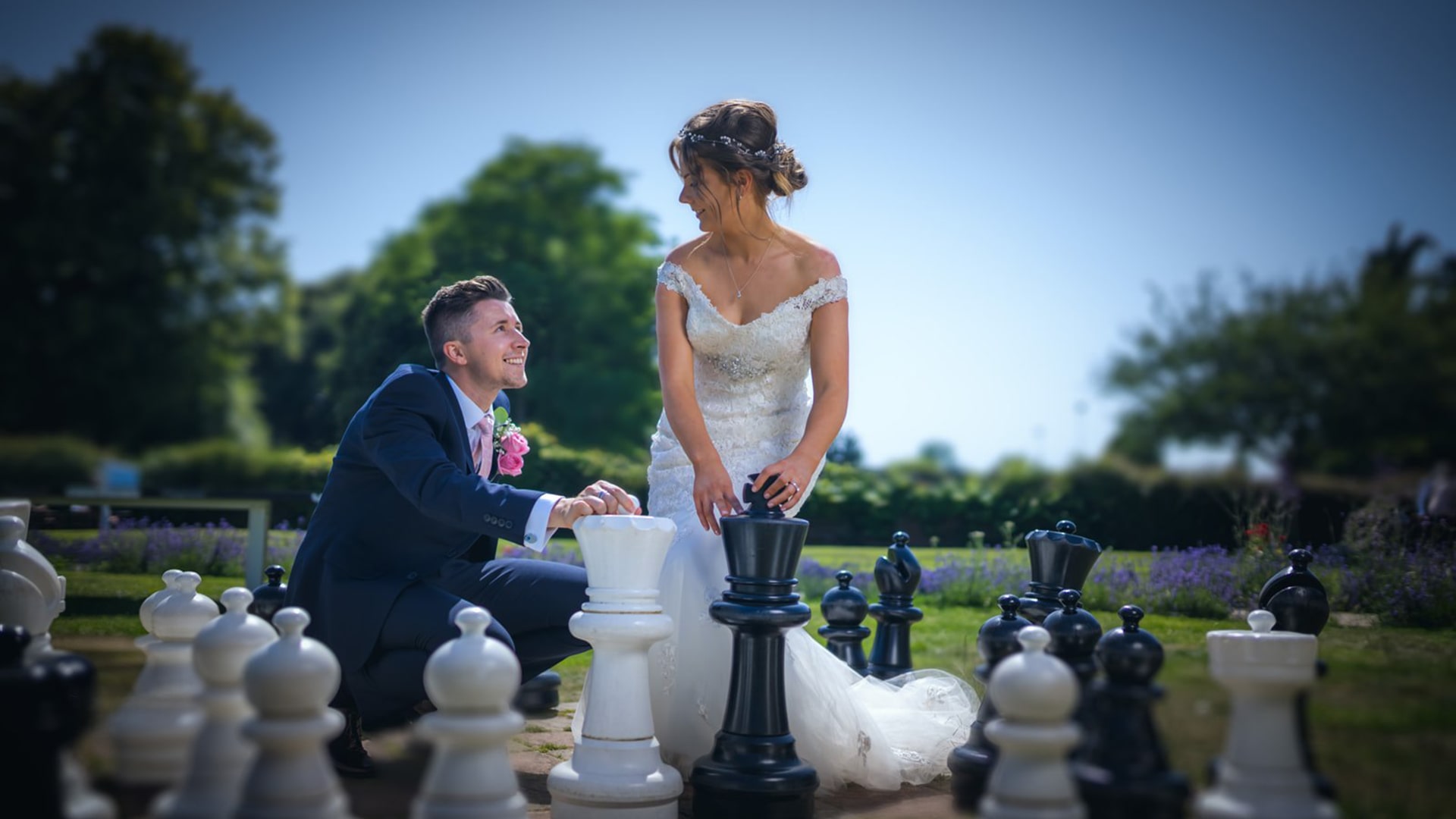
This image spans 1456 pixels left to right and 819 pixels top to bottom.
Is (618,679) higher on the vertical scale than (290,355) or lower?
lower

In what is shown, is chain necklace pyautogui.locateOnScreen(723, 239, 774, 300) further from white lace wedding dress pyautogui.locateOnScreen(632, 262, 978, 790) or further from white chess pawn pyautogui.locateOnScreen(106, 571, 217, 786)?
white chess pawn pyautogui.locateOnScreen(106, 571, 217, 786)

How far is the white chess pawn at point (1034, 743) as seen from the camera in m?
1.65

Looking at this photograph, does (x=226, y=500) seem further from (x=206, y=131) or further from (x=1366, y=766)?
(x=1366, y=766)

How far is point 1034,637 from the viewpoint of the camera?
6.14 feet

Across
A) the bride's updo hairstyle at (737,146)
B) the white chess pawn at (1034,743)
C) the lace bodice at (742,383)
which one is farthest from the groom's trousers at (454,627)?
the white chess pawn at (1034,743)

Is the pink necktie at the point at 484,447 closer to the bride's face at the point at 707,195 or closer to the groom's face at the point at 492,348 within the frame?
the groom's face at the point at 492,348

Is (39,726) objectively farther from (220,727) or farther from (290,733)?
(290,733)

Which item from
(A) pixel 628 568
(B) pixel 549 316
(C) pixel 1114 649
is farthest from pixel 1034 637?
(B) pixel 549 316

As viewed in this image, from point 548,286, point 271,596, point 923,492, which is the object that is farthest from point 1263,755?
point 548,286

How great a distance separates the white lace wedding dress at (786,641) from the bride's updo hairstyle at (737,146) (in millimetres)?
422

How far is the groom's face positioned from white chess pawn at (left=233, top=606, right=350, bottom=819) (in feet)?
6.81

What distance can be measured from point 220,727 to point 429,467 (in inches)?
54.1

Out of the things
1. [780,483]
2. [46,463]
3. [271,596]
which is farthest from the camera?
[46,463]

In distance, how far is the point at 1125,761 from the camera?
1.73m
